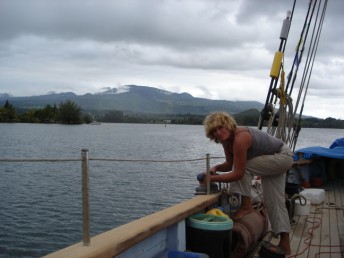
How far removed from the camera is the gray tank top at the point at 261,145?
3.94 meters

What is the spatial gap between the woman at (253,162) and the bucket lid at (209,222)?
404 mm

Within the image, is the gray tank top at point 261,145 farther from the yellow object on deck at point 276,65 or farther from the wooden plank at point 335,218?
the yellow object on deck at point 276,65

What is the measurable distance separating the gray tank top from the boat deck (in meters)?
1.16

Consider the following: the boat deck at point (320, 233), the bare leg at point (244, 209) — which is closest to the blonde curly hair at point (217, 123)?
the bare leg at point (244, 209)

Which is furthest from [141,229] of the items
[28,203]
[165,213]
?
[28,203]

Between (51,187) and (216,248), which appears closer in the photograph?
(216,248)

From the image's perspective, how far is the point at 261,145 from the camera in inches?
157

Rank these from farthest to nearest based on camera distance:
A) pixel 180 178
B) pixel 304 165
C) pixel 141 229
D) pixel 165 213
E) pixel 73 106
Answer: pixel 73 106, pixel 180 178, pixel 304 165, pixel 165 213, pixel 141 229

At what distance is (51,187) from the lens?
60.0 ft

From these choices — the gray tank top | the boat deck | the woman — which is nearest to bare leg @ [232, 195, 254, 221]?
the woman

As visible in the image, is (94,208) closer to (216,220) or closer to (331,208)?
(331,208)

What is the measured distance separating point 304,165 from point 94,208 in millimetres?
8093

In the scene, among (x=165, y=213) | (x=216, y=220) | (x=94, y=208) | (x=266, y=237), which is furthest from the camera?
(x=94, y=208)

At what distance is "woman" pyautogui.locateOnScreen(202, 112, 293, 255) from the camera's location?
378cm
